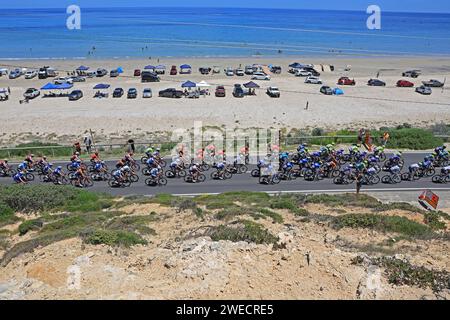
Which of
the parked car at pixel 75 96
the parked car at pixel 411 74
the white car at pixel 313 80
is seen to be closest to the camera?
the parked car at pixel 75 96

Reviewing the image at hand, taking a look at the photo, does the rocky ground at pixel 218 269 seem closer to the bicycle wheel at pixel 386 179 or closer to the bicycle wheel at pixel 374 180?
the bicycle wheel at pixel 374 180

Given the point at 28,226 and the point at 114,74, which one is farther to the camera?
the point at 114,74

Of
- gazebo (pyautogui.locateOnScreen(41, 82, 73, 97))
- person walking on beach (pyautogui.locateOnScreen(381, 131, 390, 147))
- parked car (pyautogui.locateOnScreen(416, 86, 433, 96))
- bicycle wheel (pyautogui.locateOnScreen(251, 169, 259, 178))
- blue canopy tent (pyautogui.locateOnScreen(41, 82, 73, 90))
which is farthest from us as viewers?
parked car (pyautogui.locateOnScreen(416, 86, 433, 96))

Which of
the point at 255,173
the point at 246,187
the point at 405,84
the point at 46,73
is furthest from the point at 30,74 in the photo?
the point at 246,187

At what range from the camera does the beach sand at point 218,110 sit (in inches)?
1576

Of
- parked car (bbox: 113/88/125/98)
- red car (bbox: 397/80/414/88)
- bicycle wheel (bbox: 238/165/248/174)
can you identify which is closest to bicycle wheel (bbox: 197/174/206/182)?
bicycle wheel (bbox: 238/165/248/174)

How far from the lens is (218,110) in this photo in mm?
45594

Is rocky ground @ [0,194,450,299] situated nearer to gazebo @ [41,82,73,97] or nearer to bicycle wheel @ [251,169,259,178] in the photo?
bicycle wheel @ [251,169,259,178]

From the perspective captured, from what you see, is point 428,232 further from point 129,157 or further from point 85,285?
point 129,157

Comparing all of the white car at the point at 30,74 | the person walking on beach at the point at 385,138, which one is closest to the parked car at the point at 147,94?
the white car at the point at 30,74

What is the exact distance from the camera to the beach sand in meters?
40.0

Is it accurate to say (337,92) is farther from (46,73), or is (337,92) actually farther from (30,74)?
(30,74)

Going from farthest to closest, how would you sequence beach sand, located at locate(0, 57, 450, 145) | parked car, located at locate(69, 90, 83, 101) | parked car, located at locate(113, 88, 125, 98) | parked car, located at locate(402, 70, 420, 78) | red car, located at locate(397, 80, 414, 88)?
parked car, located at locate(402, 70, 420, 78) → red car, located at locate(397, 80, 414, 88) → parked car, located at locate(113, 88, 125, 98) → parked car, located at locate(69, 90, 83, 101) → beach sand, located at locate(0, 57, 450, 145)

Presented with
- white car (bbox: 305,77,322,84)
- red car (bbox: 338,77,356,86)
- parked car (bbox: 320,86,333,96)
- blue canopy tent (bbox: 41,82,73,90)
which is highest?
white car (bbox: 305,77,322,84)
